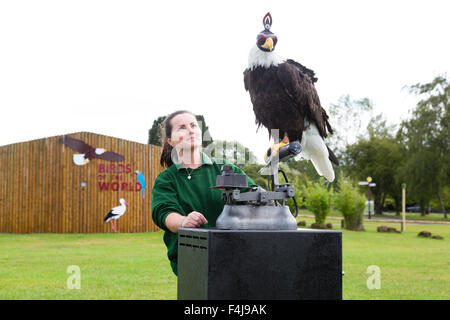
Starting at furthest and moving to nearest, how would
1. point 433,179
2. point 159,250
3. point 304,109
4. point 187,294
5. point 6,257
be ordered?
point 433,179 < point 159,250 < point 6,257 < point 304,109 < point 187,294

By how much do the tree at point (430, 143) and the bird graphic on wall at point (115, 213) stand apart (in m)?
19.8

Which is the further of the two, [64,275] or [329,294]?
[64,275]

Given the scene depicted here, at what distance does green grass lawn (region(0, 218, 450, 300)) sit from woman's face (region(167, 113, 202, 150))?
141 inches

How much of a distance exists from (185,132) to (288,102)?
0.66 meters

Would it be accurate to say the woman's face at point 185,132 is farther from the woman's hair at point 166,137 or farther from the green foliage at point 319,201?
the green foliage at point 319,201

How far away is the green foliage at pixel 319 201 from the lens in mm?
17891

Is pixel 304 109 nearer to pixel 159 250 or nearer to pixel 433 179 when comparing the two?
pixel 159 250

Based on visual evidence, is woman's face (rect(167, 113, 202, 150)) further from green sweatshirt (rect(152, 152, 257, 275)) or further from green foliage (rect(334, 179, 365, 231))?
green foliage (rect(334, 179, 365, 231))

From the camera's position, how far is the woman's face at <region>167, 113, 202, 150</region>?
2434 millimetres

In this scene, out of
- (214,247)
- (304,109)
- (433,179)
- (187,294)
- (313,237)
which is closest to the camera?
(214,247)

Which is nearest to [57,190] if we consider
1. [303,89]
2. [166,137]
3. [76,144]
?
[76,144]
